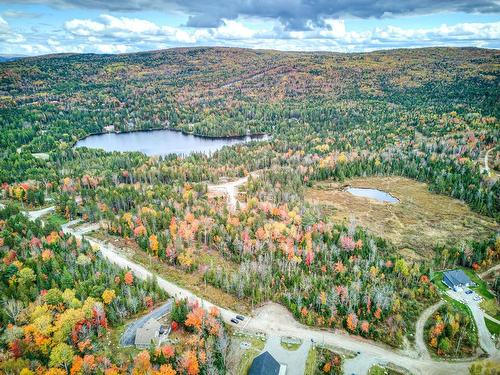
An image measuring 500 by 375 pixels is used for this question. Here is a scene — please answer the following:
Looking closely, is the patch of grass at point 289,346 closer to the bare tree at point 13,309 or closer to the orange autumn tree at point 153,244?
the orange autumn tree at point 153,244

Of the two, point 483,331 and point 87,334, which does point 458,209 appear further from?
point 87,334

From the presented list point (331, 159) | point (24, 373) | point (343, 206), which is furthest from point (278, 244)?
point (331, 159)

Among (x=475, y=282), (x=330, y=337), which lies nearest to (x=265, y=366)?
(x=330, y=337)

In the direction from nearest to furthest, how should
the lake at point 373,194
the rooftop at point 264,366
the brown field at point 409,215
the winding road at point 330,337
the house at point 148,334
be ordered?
the rooftop at point 264,366
the winding road at point 330,337
the house at point 148,334
the brown field at point 409,215
the lake at point 373,194

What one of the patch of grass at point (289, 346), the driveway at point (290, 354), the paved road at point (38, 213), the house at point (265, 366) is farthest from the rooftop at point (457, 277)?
the paved road at point (38, 213)

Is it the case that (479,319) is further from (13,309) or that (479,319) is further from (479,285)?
(13,309)

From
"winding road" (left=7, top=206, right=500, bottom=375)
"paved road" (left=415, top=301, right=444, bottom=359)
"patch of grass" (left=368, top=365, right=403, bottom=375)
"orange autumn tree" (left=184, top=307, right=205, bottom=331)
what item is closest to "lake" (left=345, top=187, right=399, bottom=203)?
"paved road" (left=415, top=301, right=444, bottom=359)
